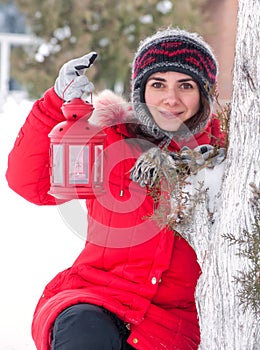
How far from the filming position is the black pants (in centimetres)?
219

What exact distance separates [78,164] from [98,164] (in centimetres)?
11

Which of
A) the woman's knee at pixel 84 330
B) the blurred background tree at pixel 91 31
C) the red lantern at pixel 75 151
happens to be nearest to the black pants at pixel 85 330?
the woman's knee at pixel 84 330

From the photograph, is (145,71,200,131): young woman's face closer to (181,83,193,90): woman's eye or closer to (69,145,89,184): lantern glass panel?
(181,83,193,90): woman's eye

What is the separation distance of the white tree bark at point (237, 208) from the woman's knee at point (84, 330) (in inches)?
18.0

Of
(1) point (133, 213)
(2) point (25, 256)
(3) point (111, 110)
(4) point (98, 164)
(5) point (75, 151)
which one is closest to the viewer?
(5) point (75, 151)

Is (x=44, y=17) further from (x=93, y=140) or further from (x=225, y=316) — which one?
(x=225, y=316)

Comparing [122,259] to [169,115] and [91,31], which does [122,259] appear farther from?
[91,31]

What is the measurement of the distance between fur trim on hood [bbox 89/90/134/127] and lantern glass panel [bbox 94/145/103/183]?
0.21 m

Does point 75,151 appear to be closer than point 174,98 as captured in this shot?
Yes

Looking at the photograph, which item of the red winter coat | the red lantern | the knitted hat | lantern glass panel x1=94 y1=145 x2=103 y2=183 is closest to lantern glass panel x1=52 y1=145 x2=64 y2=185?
the red lantern

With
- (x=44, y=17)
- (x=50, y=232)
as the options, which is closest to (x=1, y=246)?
(x=50, y=232)

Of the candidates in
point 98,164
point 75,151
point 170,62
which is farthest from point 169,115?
point 75,151

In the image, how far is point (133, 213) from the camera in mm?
2402

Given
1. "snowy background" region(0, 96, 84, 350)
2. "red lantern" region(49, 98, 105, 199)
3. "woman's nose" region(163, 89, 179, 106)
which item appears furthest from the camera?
"snowy background" region(0, 96, 84, 350)
